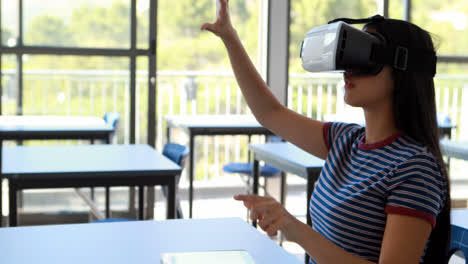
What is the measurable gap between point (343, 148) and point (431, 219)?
1.09 ft

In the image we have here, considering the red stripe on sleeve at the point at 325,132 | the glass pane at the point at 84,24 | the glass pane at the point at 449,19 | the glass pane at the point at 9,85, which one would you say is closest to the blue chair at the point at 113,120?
the glass pane at the point at 84,24

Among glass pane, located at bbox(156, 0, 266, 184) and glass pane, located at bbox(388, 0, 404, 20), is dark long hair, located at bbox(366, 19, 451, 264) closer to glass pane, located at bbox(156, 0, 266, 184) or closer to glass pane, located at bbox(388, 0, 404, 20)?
glass pane, located at bbox(156, 0, 266, 184)

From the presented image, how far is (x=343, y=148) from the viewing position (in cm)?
142

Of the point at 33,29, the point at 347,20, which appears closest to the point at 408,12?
the point at 33,29

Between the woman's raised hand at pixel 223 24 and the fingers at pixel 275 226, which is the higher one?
the woman's raised hand at pixel 223 24

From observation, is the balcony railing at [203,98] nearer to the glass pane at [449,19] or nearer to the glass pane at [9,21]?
the glass pane at [449,19]

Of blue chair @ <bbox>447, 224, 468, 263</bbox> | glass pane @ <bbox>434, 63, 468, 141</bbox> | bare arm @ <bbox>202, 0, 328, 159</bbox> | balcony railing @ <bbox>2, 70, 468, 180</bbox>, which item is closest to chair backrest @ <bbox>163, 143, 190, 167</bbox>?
bare arm @ <bbox>202, 0, 328, 159</bbox>

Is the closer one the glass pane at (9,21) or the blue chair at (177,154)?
the blue chair at (177,154)

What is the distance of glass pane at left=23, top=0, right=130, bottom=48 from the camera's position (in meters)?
4.60

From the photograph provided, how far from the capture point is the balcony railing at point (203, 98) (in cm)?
531

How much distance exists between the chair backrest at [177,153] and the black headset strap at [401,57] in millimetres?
1809

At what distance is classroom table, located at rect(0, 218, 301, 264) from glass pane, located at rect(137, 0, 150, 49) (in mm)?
3183

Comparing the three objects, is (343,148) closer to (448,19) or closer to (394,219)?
(394,219)

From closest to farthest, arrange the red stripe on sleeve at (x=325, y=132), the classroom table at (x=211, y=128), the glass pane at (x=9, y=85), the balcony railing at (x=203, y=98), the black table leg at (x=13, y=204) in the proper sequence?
the red stripe on sleeve at (x=325, y=132)
the black table leg at (x=13, y=204)
the classroom table at (x=211, y=128)
the glass pane at (x=9, y=85)
the balcony railing at (x=203, y=98)
